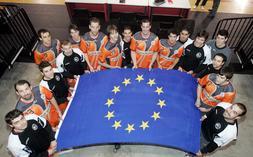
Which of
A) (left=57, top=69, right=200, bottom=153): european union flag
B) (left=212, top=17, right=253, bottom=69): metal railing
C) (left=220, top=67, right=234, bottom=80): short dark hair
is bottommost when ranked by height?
(left=212, top=17, right=253, bottom=69): metal railing

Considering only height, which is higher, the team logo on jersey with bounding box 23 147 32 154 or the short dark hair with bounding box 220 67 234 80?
the short dark hair with bounding box 220 67 234 80

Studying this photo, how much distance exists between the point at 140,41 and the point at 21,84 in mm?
2271

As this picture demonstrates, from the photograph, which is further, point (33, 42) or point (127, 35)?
point (33, 42)

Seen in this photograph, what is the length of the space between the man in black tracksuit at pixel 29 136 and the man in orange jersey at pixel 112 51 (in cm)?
176

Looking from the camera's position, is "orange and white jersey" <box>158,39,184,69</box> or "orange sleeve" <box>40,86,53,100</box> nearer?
"orange sleeve" <box>40,86,53,100</box>

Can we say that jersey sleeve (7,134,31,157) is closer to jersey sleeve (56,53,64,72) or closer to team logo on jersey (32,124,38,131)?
team logo on jersey (32,124,38,131)

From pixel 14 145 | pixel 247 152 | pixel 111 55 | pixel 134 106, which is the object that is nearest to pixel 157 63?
pixel 111 55

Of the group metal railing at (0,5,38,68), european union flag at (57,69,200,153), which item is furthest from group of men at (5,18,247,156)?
metal railing at (0,5,38,68)

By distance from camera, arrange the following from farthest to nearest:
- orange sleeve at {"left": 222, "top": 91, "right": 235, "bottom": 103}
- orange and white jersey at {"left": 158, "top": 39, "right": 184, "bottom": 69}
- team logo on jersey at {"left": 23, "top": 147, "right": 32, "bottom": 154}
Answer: orange and white jersey at {"left": 158, "top": 39, "right": 184, "bottom": 69} < orange sleeve at {"left": 222, "top": 91, "right": 235, "bottom": 103} < team logo on jersey at {"left": 23, "top": 147, "right": 32, "bottom": 154}

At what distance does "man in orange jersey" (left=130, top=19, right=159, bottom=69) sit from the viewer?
421cm

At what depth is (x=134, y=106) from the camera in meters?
3.52

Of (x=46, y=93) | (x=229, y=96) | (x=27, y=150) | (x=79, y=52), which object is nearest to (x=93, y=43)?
(x=79, y=52)

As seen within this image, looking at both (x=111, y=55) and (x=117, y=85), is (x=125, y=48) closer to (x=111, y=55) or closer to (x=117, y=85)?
(x=111, y=55)

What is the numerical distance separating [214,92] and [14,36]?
216 inches
